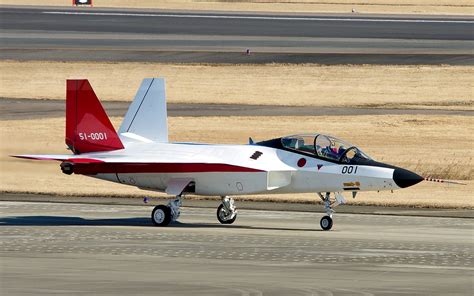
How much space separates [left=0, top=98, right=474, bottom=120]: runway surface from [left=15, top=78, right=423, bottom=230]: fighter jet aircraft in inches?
992

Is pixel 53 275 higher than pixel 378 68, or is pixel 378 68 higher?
pixel 378 68

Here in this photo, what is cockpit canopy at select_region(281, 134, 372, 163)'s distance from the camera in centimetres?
3944

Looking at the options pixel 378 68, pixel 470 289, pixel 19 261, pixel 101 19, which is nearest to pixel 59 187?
pixel 19 261

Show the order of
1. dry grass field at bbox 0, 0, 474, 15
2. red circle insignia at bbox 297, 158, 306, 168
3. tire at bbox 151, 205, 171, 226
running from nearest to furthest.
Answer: red circle insignia at bbox 297, 158, 306, 168 < tire at bbox 151, 205, 171, 226 < dry grass field at bbox 0, 0, 474, 15

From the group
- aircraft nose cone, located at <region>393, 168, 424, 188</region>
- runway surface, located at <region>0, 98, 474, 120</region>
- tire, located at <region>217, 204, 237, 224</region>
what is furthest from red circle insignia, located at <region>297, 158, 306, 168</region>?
runway surface, located at <region>0, 98, 474, 120</region>

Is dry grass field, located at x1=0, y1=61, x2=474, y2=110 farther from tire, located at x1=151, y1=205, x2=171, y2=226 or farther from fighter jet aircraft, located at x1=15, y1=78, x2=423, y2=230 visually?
tire, located at x1=151, y1=205, x2=171, y2=226

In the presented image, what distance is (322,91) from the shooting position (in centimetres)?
7519

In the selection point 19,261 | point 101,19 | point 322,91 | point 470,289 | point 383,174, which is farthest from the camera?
point 101,19

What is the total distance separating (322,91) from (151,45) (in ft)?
58.1

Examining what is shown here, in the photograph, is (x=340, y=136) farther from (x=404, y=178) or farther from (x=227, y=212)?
(x=404, y=178)

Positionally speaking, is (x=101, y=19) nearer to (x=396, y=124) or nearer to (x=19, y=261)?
(x=396, y=124)

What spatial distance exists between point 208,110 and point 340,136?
9.35m

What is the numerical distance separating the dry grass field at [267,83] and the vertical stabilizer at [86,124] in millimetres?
30243

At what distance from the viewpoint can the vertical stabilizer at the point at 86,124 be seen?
140ft
